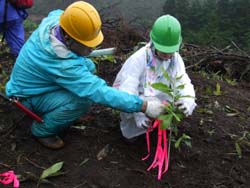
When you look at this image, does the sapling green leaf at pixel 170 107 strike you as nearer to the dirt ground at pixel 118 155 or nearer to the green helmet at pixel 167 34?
the green helmet at pixel 167 34

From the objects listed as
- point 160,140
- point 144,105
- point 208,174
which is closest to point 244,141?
point 208,174

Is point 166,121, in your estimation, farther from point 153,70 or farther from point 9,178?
point 9,178

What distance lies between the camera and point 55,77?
2588 mm

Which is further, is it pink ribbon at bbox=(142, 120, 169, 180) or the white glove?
pink ribbon at bbox=(142, 120, 169, 180)

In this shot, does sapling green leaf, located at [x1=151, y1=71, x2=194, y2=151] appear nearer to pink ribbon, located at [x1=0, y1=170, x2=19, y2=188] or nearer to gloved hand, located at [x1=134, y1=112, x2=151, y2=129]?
gloved hand, located at [x1=134, y1=112, x2=151, y2=129]

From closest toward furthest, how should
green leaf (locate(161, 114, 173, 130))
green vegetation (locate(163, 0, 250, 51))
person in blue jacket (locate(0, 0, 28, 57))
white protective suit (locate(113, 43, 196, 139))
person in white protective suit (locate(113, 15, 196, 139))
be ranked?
1. green leaf (locate(161, 114, 173, 130))
2. person in white protective suit (locate(113, 15, 196, 139))
3. white protective suit (locate(113, 43, 196, 139))
4. person in blue jacket (locate(0, 0, 28, 57))
5. green vegetation (locate(163, 0, 250, 51))

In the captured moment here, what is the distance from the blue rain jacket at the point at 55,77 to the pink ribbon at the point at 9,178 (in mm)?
506

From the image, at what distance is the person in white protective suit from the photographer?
2645mm

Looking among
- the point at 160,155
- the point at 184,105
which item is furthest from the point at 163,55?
the point at 160,155

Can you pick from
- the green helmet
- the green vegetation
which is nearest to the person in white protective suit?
the green helmet

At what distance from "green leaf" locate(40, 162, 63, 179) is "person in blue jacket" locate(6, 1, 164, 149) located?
0.23 metres

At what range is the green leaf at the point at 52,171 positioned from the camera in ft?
8.25

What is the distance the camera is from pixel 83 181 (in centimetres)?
255

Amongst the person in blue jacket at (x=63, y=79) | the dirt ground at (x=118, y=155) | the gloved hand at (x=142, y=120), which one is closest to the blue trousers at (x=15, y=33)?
the dirt ground at (x=118, y=155)
